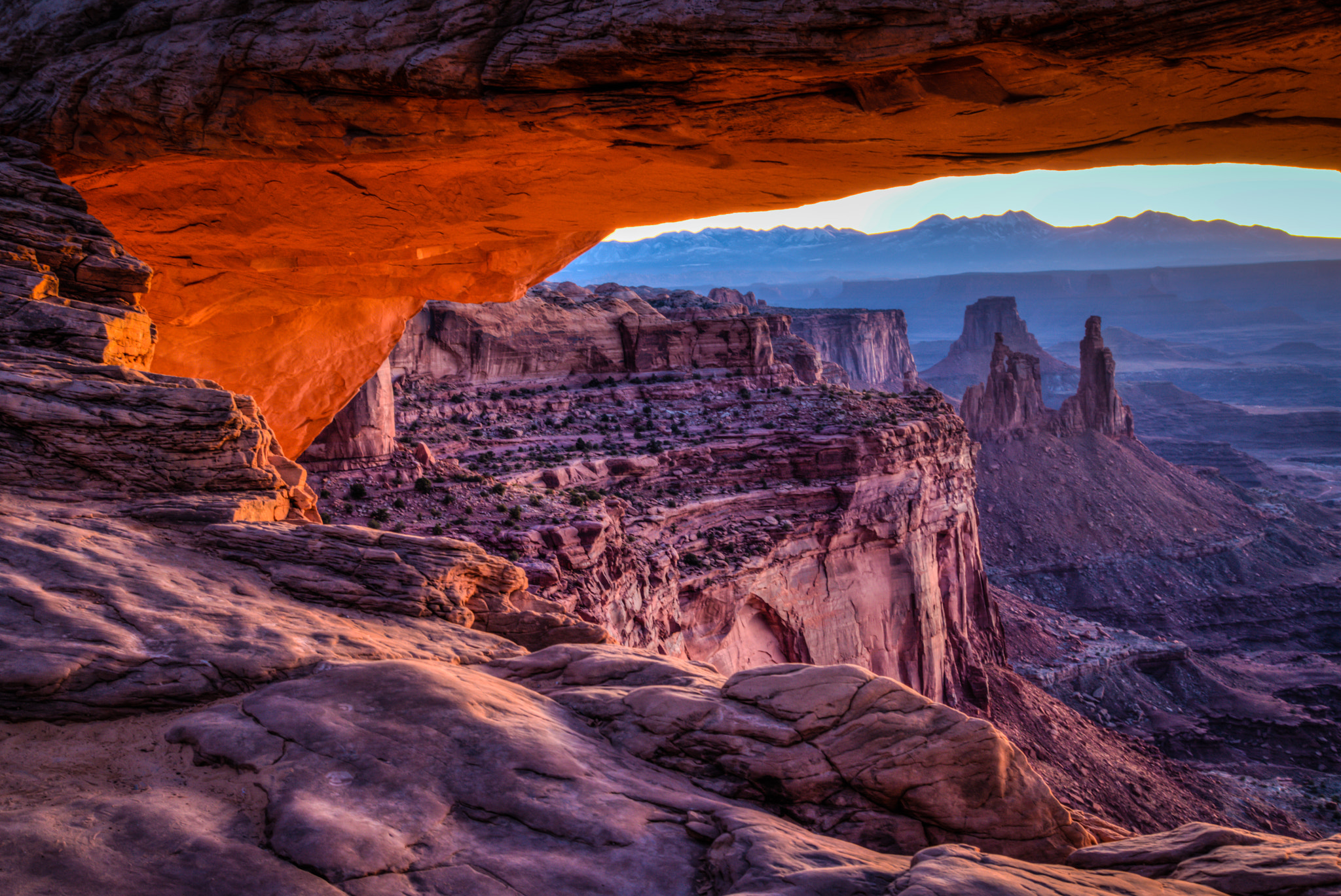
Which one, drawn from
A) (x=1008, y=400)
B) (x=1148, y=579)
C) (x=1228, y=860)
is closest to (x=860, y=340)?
(x=1008, y=400)

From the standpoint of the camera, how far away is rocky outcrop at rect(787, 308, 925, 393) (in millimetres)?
131125

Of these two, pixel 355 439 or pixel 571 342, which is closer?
pixel 355 439

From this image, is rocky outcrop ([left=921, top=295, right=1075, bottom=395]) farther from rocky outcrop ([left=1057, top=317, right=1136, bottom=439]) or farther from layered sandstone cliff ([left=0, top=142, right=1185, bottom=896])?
layered sandstone cliff ([left=0, top=142, right=1185, bottom=896])

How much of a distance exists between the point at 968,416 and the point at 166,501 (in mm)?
75464

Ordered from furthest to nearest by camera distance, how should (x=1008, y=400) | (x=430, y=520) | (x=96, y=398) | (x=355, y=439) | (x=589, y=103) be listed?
(x=1008, y=400)
(x=355, y=439)
(x=430, y=520)
(x=589, y=103)
(x=96, y=398)

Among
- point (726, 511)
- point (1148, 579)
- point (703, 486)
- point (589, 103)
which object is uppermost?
point (589, 103)

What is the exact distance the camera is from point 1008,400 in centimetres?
7431

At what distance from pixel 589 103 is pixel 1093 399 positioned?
3129 inches

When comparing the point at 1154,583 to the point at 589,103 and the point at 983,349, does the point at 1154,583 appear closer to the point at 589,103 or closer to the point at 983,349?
the point at 589,103

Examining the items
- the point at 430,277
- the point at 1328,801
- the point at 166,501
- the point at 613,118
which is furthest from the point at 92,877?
the point at 1328,801

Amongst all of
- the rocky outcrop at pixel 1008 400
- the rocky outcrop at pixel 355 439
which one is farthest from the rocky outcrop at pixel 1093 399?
the rocky outcrop at pixel 355 439

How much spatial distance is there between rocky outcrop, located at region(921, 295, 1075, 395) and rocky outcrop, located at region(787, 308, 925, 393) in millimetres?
11872

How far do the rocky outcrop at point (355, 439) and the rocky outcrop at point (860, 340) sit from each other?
346 ft

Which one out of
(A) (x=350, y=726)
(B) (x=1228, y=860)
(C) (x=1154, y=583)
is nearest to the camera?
(B) (x=1228, y=860)
